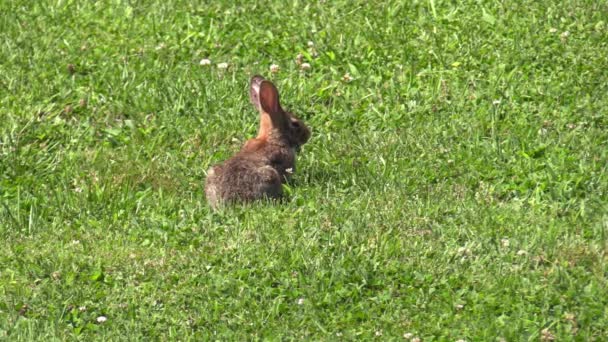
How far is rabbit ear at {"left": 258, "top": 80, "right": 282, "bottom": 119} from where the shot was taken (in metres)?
9.51

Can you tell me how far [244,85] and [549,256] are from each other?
394 cm

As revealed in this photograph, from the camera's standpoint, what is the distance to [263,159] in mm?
9172

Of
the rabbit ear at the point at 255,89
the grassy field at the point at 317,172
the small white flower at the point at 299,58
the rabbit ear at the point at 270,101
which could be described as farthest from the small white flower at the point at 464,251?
→ the small white flower at the point at 299,58

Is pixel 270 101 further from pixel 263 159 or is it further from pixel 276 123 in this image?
pixel 263 159

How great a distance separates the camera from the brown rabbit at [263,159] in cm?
876

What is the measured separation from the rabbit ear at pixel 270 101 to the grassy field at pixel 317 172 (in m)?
0.44

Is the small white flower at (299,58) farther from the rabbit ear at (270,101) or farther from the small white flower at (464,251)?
the small white flower at (464,251)

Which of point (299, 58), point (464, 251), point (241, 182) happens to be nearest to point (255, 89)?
point (241, 182)

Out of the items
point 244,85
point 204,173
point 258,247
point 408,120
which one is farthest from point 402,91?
point 258,247

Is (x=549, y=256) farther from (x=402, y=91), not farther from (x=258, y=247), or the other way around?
(x=402, y=91)

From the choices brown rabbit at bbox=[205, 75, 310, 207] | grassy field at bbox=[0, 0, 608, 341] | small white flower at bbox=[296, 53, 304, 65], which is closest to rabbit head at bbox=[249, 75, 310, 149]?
brown rabbit at bbox=[205, 75, 310, 207]

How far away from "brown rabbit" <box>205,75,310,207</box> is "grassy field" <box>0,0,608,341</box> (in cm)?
14

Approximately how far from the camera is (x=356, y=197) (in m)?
8.77

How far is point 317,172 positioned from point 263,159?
452mm
